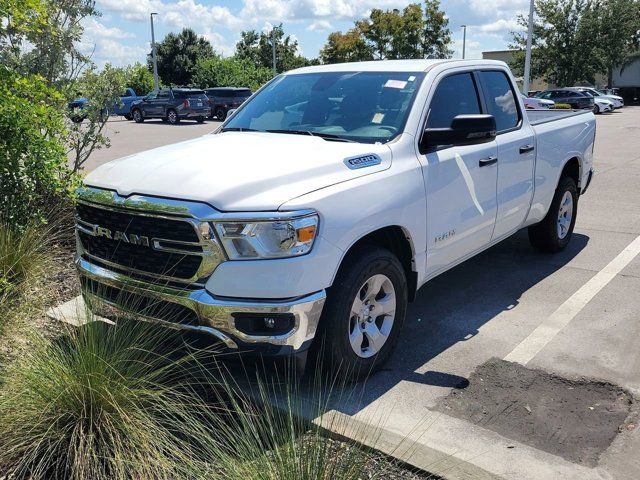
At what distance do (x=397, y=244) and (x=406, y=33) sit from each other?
1932 inches

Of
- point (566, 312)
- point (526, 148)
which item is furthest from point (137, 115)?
point (566, 312)

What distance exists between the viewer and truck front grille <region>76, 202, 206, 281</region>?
3459 millimetres

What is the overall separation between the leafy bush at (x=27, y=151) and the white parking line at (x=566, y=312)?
4.14 meters

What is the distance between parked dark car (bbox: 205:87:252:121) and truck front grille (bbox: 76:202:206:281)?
30113mm

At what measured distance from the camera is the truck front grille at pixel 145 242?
11.3ft

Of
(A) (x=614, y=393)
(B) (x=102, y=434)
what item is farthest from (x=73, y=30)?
(A) (x=614, y=393)

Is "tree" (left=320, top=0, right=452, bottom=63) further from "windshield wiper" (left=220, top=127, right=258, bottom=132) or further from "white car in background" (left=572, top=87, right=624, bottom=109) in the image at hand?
"windshield wiper" (left=220, top=127, right=258, bottom=132)

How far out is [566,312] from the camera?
527 cm

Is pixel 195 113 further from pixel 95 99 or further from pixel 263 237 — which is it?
pixel 263 237

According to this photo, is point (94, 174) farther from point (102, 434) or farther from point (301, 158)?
point (102, 434)

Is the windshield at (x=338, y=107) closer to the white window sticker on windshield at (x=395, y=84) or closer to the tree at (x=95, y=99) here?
the white window sticker on windshield at (x=395, y=84)

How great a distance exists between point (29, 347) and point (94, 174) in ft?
Answer: 4.01

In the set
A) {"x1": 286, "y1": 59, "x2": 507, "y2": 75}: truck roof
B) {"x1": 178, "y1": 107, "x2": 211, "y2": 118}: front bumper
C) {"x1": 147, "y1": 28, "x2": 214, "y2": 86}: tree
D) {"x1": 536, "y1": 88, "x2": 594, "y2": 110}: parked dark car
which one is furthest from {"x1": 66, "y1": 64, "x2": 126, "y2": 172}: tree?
{"x1": 147, "y1": 28, "x2": 214, "y2": 86}: tree

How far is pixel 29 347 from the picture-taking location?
3422mm
